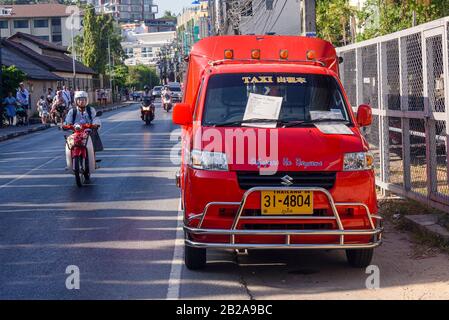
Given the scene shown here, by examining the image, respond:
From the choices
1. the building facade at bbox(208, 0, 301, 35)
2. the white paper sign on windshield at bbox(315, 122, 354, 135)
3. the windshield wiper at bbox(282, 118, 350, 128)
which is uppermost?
the building facade at bbox(208, 0, 301, 35)

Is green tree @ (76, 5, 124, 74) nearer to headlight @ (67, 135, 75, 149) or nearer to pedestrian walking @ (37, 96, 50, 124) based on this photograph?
pedestrian walking @ (37, 96, 50, 124)

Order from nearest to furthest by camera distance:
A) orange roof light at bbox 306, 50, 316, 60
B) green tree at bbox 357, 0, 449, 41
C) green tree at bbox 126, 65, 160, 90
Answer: orange roof light at bbox 306, 50, 316, 60, green tree at bbox 357, 0, 449, 41, green tree at bbox 126, 65, 160, 90

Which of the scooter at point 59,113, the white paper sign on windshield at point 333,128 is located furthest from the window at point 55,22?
the white paper sign on windshield at point 333,128

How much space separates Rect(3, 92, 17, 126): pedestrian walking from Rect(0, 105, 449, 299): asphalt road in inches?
924

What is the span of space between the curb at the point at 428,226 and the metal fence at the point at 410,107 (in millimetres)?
196

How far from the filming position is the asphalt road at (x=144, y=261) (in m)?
7.11

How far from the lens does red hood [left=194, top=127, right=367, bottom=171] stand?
289 inches

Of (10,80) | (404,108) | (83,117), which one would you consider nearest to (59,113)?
(10,80)

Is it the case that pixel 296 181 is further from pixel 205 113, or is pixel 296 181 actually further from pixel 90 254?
pixel 90 254

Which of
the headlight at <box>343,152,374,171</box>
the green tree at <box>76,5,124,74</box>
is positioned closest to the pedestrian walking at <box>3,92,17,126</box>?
the headlight at <box>343,152,374,171</box>

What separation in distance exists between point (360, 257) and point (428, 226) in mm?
1712

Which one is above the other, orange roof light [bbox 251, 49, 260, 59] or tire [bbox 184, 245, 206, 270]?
orange roof light [bbox 251, 49, 260, 59]

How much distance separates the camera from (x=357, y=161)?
7.54m

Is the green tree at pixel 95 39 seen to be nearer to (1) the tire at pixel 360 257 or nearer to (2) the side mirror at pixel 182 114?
(2) the side mirror at pixel 182 114
